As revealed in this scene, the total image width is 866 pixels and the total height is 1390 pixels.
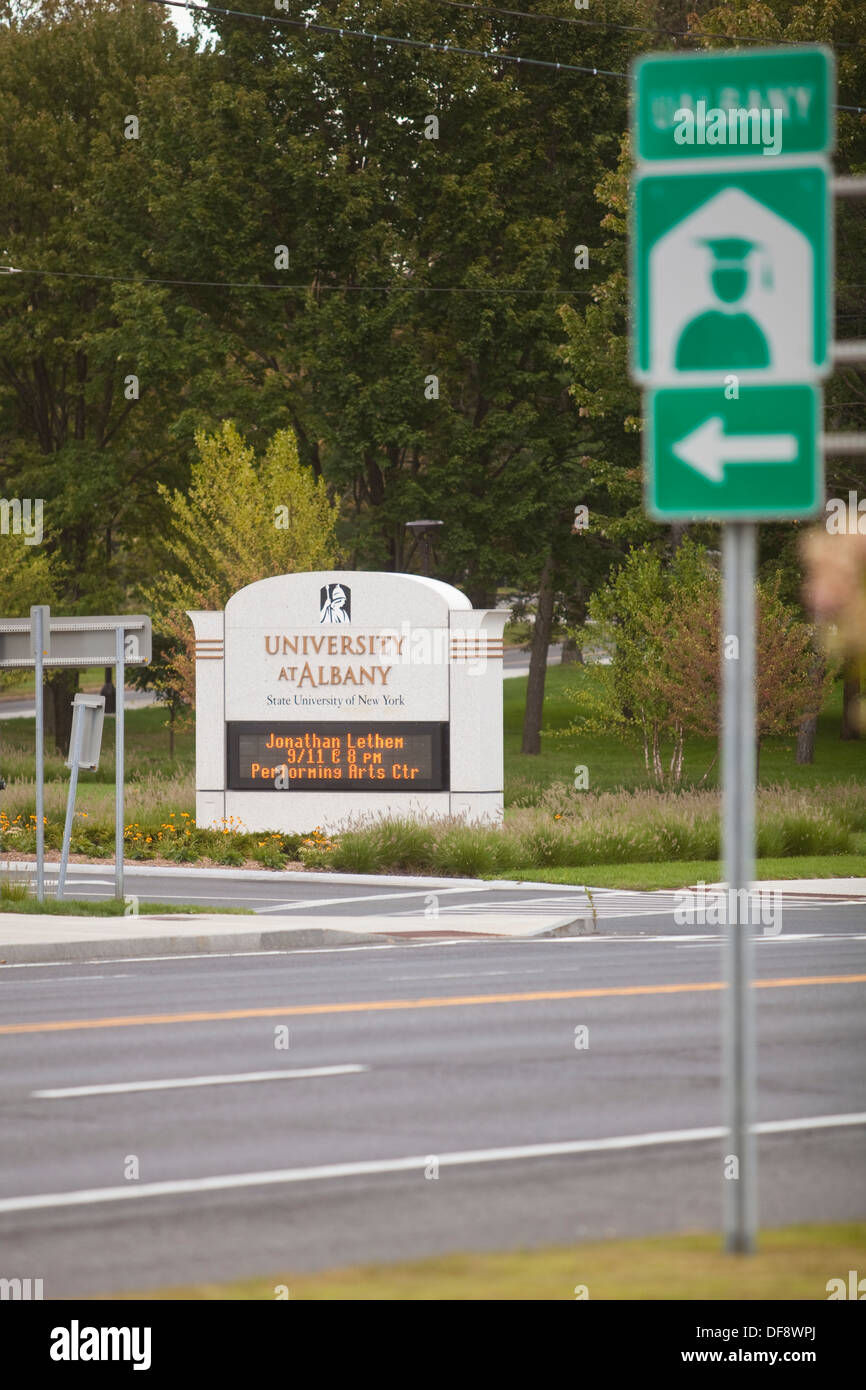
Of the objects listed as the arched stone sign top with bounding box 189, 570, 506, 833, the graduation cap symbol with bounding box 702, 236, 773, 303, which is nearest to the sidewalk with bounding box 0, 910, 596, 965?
the arched stone sign top with bounding box 189, 570, 506, 833

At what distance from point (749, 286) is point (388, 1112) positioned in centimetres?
498

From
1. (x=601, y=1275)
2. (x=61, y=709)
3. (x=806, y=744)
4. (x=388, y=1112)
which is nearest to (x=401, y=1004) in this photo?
(x=388, y=1112)

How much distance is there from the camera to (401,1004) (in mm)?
14320

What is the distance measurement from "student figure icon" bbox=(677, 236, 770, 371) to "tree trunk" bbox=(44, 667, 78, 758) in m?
48.5

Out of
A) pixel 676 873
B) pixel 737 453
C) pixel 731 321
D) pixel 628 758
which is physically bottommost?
pixel 628 758

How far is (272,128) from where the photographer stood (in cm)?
4912

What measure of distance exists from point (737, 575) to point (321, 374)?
43843 mm

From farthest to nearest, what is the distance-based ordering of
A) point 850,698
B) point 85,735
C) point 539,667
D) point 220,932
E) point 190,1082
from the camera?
1. point 539,667
2. point 850,698
3. point 85,735
4. point 220,932
5. point 190,1082

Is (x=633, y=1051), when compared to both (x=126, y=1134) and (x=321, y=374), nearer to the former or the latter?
(x=126, y=1134)

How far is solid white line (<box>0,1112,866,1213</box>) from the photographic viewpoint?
8195 millimetres

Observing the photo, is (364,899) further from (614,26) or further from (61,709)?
(61,709)

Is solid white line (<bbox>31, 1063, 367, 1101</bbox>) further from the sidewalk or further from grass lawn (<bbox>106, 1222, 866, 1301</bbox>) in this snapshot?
the sidewalk

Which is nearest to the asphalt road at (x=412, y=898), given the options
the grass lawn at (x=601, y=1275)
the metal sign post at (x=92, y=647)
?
the metal sign post at (x=92, y=647)

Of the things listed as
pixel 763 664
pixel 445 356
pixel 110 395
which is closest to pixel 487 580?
pixel 445 356
